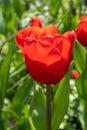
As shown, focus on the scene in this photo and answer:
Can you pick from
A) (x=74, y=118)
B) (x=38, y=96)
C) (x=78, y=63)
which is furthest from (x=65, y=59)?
A: (x=74, y=118)

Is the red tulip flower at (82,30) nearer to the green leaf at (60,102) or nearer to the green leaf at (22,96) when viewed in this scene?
the green leaf at (60,102)

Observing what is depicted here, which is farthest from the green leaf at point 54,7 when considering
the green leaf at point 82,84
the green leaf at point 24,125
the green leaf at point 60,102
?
the green leaf at point 60,102

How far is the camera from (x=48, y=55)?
3.06ft

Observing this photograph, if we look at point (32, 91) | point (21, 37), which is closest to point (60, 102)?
point (21, 37)

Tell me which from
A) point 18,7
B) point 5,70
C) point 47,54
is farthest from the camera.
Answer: point 18,7

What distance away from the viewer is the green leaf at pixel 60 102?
1.06m

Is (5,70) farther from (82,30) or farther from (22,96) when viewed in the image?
(82,30)

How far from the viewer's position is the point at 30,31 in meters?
1.03

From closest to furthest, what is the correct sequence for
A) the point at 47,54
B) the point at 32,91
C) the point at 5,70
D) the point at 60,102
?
the point at 47,54 → the point at 60,102 → the point at 5,70 → the point at 32,91

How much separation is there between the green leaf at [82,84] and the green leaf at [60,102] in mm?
169

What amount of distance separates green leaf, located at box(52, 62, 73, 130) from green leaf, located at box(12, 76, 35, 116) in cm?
41

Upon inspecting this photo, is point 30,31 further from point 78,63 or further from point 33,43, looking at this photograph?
point 78,63

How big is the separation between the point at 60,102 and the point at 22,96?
1.63 ft

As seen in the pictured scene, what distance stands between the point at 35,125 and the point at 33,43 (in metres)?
0.33
